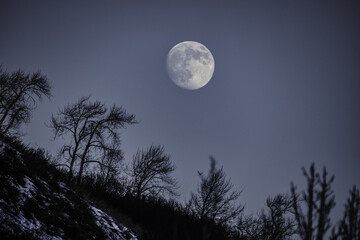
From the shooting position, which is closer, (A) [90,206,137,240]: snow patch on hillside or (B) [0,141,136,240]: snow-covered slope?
(B) [0,141,136,240]: snow-covered slope

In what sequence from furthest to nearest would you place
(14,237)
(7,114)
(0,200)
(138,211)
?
1. (7,114)
2. (138,211)
3. (0,200)
4. (14,237)

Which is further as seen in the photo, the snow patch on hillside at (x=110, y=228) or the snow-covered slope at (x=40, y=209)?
the snow patch on hillside at (x=110, y=228)

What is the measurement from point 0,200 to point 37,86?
1887cm

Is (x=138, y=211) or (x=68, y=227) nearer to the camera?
(x=68, y=227)

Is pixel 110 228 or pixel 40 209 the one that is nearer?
pixel 40 209

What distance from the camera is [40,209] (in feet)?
17.3

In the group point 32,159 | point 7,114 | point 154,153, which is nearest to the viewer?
point 32,159

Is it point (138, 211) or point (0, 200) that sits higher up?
point (138, 211)

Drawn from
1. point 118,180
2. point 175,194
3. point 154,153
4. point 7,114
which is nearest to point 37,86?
point 7,114

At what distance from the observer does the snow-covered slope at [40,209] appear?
13.8ft

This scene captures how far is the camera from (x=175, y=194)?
73.6 feet

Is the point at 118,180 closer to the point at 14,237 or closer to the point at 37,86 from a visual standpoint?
the point at 37,86

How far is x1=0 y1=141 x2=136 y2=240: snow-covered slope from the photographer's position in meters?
4.22

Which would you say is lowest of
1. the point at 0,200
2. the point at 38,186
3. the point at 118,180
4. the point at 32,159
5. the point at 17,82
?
the point at 0,200
